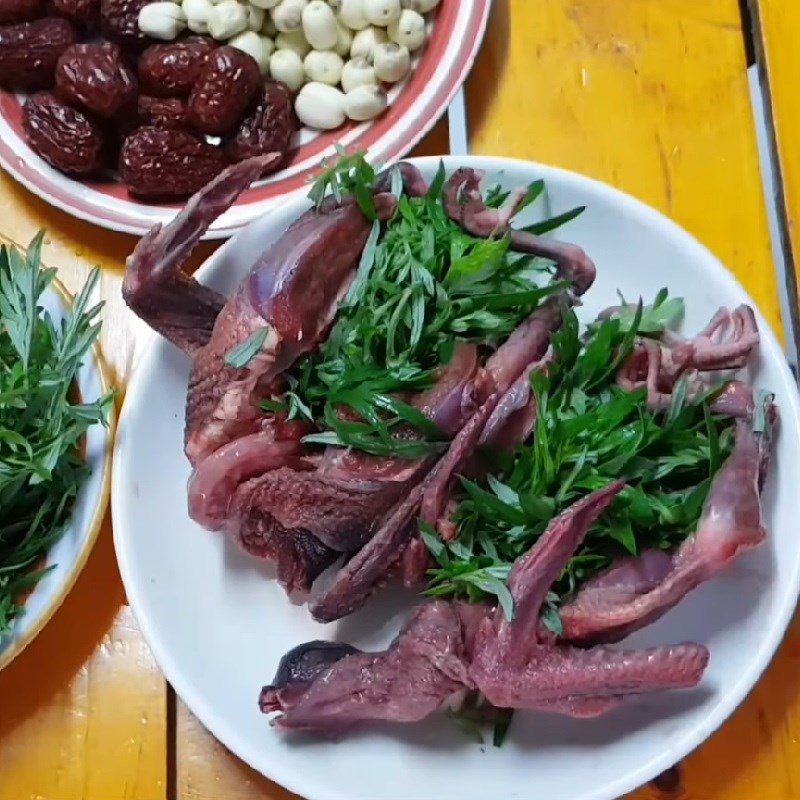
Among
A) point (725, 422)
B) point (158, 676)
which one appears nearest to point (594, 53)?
point (725, 422)

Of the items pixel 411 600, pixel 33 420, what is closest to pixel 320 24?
pixel 33 420

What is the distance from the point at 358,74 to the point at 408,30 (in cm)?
8

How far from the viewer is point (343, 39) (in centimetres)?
110

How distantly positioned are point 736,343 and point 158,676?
26.6 inches

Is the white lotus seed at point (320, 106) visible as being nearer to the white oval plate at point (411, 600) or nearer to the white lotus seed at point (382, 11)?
the white lotus seed at point (382, 11)

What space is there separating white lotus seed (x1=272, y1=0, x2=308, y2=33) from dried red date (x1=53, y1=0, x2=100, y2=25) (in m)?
0.23

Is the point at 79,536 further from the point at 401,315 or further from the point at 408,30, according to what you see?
the point at 408,30

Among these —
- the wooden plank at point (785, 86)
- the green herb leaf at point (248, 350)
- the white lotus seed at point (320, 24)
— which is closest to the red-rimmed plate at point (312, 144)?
the white lotus seed at point (320, 24)

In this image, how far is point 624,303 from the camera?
2.94ft

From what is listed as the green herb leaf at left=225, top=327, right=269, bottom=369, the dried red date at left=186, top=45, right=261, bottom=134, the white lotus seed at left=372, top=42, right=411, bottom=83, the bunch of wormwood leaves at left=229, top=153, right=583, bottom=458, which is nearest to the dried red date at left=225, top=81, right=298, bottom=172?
the dried red date at left=186, top=45, right=261, bottom=134

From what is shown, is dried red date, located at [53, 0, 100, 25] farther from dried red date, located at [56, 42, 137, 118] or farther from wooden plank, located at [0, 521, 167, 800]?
wooden plank, located at [0, 521, 167, 800]

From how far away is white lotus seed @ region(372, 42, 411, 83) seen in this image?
3.42 ft

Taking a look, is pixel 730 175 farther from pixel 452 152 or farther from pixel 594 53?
pixel 452 152

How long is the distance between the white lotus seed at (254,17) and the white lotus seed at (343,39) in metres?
0.10
